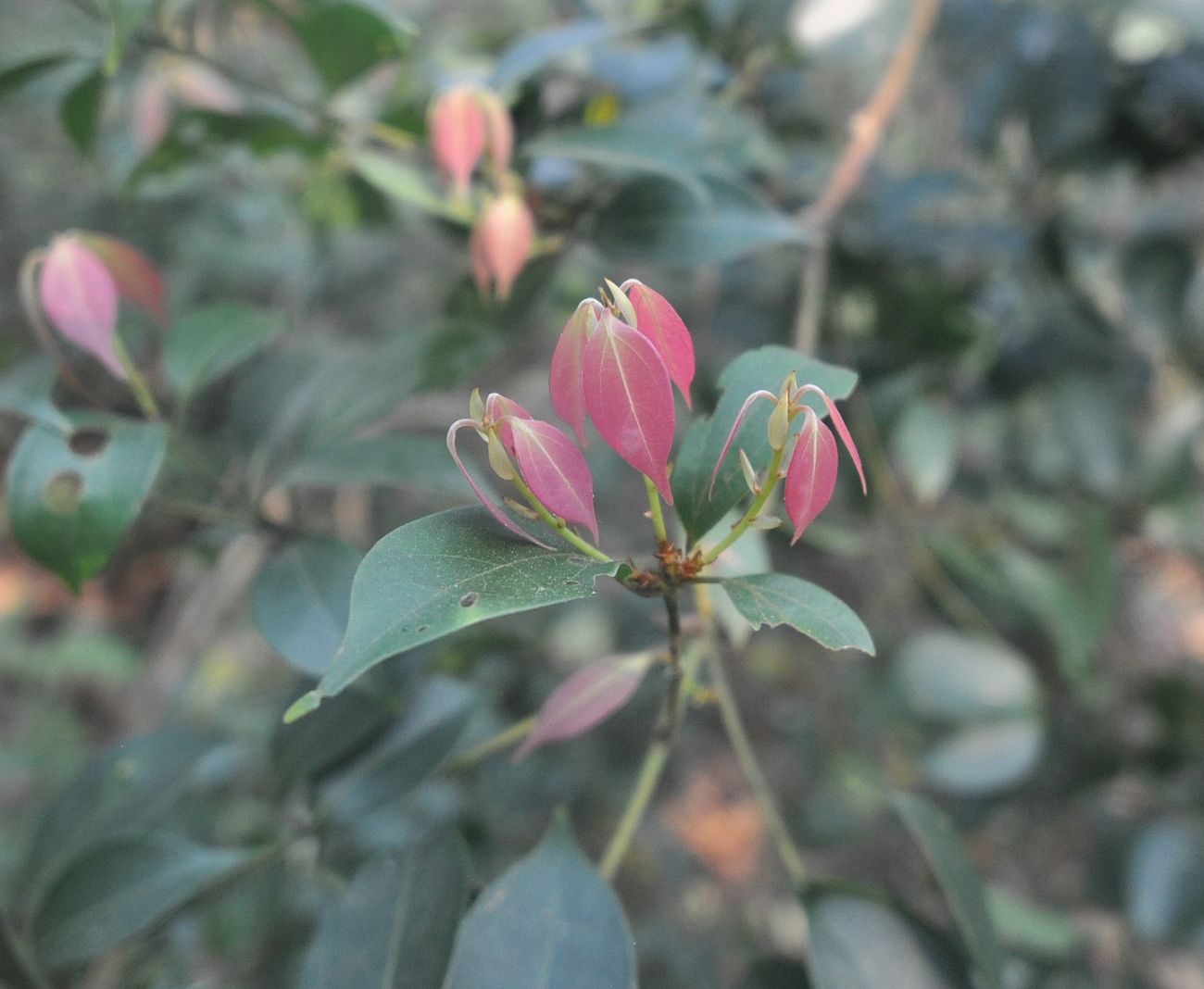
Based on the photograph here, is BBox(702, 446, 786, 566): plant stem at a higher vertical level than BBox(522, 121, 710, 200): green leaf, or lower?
lower

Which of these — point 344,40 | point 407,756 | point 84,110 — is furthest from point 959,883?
point 84,110

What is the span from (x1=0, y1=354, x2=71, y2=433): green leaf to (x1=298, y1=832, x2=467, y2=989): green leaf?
1.04 ft

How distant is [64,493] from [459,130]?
0.35 metres

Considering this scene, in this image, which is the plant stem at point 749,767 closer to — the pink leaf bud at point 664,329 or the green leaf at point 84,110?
the pink leaf bud at point 664,329

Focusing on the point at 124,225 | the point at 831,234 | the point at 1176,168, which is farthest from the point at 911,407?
the point at 124,225

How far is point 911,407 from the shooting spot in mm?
991

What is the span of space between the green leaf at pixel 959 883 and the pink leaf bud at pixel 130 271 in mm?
619

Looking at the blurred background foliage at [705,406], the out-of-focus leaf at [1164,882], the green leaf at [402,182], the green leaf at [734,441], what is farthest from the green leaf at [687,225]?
the out-of-focus leaf at [1164,882]

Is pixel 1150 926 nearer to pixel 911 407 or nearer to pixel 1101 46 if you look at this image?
pixel 911 407

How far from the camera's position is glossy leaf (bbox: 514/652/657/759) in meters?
0.49

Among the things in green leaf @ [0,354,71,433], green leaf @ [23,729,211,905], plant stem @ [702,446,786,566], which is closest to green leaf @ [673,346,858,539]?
plant stem @ [702,446,786,566]

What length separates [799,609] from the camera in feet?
1.18

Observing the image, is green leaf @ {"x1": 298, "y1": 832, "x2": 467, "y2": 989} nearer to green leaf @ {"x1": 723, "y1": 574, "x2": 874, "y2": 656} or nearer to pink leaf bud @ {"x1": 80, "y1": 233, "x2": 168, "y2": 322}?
green leaf @ {"x1": 723, "y1": 574, "x2": 874, "y2": 656}

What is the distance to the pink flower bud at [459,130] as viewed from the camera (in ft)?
2.03
